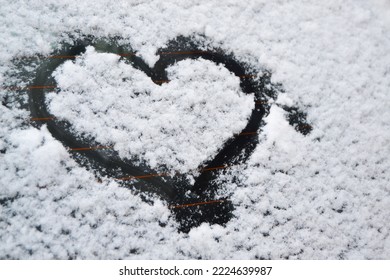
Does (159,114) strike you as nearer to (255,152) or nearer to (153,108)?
(153,108)

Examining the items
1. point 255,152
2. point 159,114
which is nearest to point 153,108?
point 159,114

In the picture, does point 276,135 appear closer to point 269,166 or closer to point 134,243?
point 269,166

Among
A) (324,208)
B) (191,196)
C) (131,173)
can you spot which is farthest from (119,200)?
(324,208)

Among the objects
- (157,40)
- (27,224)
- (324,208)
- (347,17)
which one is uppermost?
(347,17)
